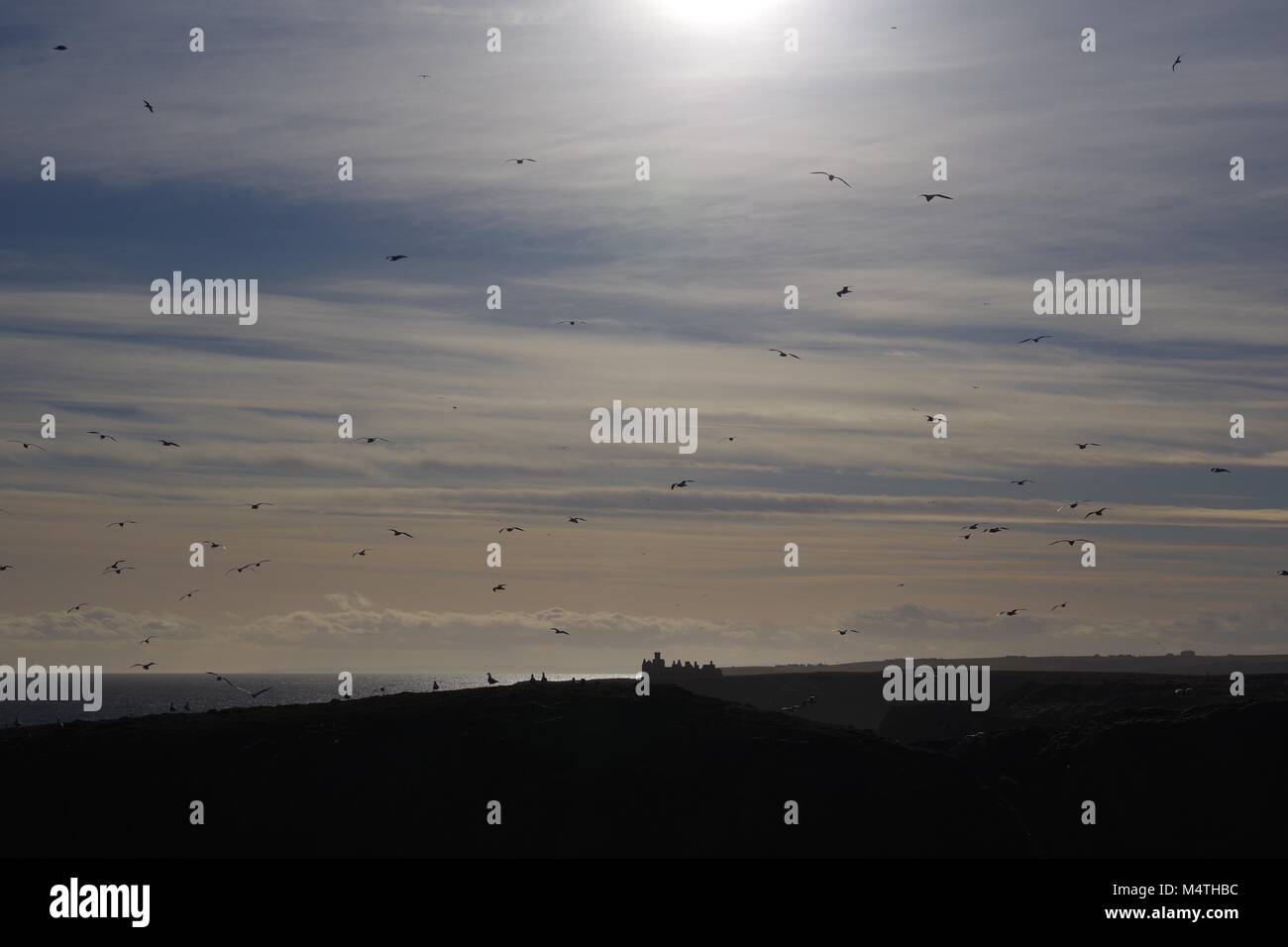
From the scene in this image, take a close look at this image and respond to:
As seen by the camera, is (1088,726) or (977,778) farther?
(1088,726)
